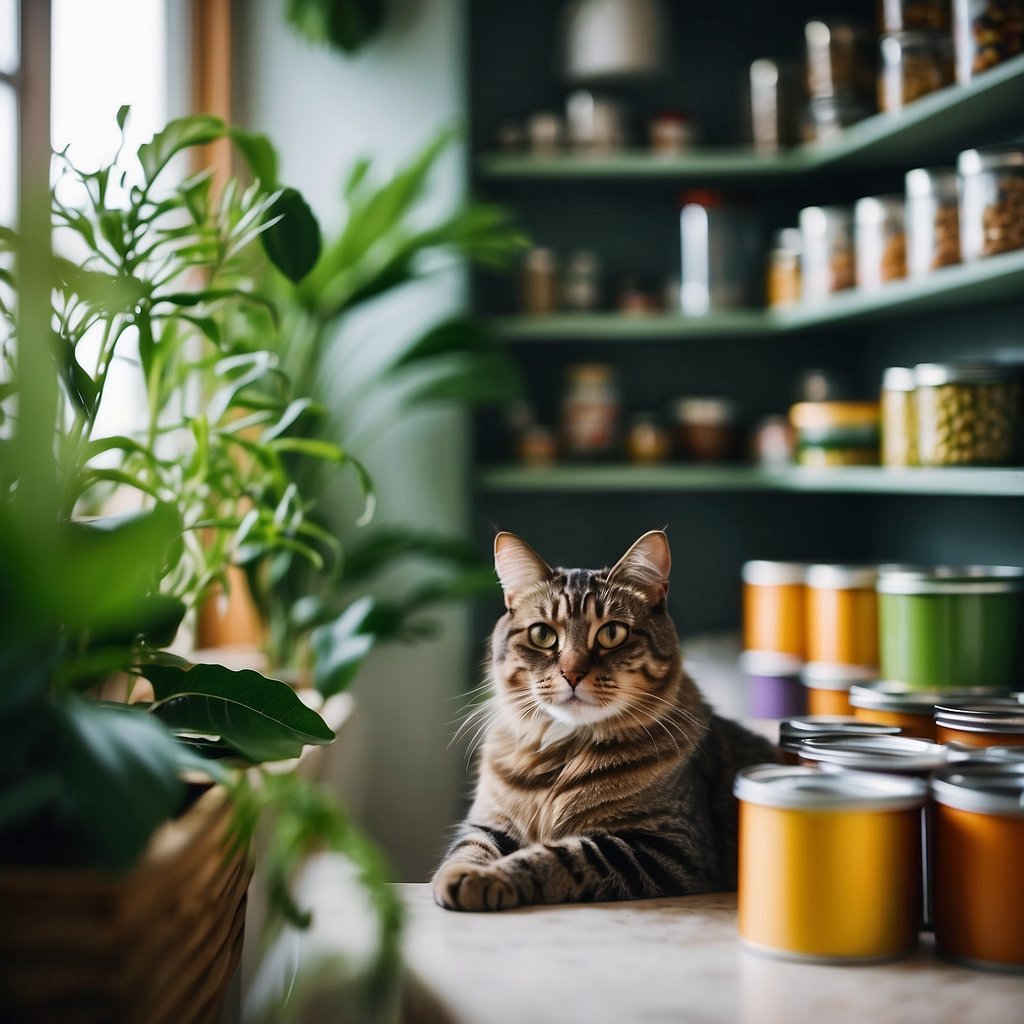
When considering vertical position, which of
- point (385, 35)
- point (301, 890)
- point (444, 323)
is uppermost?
point (385, 35)

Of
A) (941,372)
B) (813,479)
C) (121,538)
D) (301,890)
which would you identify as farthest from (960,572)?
(121,538)

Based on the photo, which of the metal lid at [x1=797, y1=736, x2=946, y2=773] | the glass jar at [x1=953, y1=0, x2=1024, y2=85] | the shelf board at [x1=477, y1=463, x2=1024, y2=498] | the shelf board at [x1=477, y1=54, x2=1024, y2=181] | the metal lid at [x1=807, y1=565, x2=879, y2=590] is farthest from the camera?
the shelf board at [x1=477, y1=463, x2=1024, y2=498]

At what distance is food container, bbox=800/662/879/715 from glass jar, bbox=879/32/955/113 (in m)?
0.92

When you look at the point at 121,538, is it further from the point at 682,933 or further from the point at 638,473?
the point at 638,473

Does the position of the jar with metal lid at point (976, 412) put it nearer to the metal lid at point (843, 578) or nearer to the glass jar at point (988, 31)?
the metal lid at point (843, 578)

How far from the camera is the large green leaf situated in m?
0.79

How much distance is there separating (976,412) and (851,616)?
1.27ft

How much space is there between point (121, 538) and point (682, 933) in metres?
0.51

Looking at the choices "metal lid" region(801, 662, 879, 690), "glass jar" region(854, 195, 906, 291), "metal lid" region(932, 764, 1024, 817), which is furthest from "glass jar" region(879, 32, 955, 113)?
"metal lid" region(932, 764, 1024, 817)

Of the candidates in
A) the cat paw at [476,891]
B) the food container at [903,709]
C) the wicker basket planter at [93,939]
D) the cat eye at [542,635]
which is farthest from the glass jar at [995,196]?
the wicker basket planter at [93,939]

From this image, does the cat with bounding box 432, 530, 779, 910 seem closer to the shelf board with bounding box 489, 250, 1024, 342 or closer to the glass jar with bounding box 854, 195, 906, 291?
the shelf board with bounding box 489, 250, 1024, 342

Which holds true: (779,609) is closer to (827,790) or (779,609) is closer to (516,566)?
(516,566)

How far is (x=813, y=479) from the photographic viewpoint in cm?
199

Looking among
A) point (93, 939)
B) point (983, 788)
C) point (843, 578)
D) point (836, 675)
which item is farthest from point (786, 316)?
point (93, 939)
